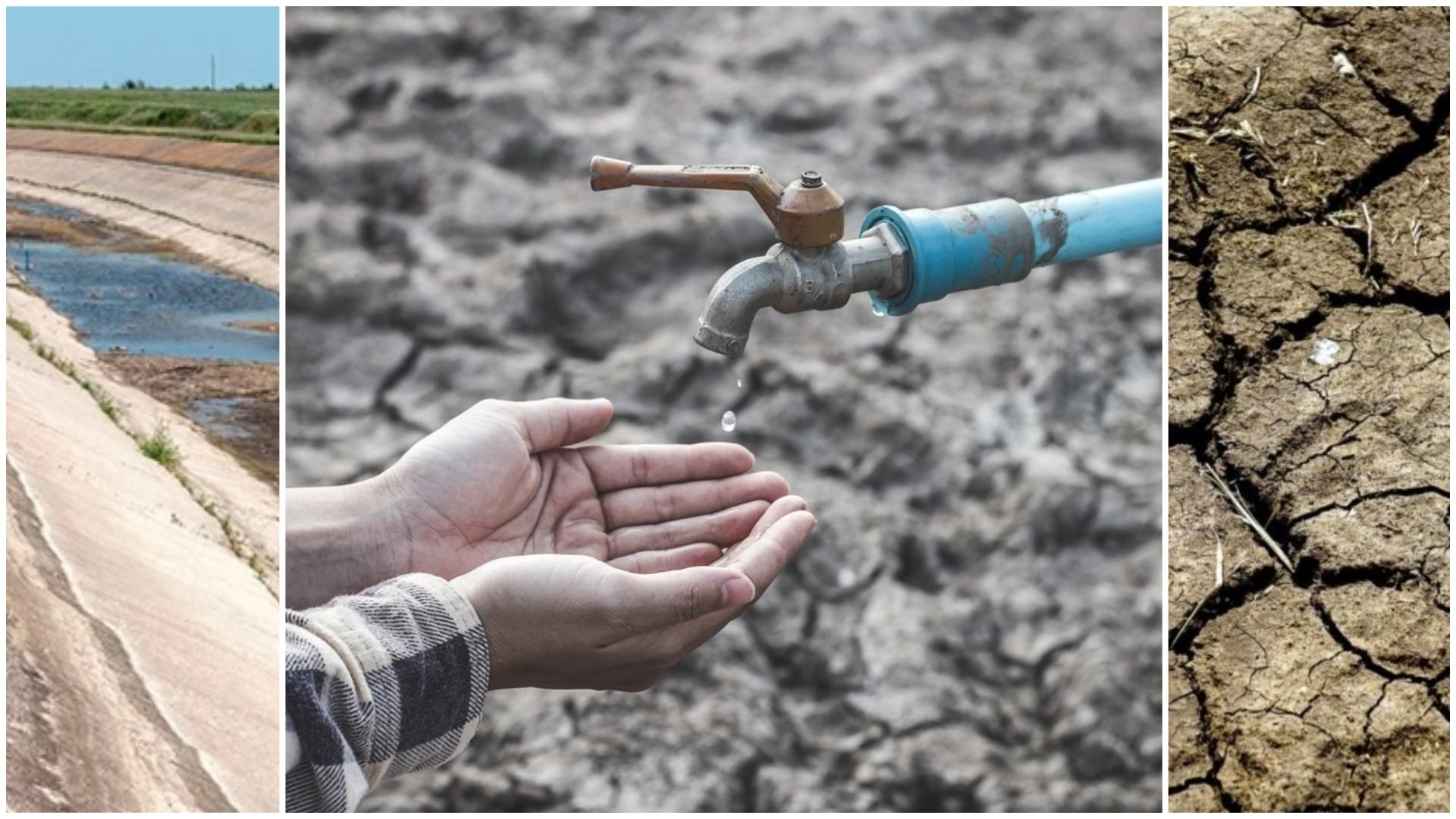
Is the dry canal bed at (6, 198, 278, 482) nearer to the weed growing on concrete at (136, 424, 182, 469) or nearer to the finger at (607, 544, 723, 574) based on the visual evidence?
the weed growing on concrete at (136, 424, 182, 469)

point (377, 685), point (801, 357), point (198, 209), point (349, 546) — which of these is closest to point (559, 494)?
point (349, 546)

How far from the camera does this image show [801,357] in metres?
2.40

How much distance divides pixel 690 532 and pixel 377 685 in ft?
1.68

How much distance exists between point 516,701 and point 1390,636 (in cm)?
126

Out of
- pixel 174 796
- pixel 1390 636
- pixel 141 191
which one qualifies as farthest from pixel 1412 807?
pixel 141 191

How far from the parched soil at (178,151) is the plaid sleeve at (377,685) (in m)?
0.53

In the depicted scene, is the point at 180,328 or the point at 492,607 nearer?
the point at 492,607

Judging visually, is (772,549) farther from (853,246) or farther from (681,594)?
(853,246)

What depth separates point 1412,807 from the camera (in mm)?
1422

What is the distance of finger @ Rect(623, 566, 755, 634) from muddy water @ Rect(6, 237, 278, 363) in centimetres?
52

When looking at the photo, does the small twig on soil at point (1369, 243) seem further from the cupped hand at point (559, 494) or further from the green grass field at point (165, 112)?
the green grass field at point (165, 112)

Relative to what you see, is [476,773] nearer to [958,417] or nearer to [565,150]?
[958,417]

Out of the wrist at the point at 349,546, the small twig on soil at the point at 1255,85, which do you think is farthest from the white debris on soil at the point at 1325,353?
the wrist at the point at 349,546

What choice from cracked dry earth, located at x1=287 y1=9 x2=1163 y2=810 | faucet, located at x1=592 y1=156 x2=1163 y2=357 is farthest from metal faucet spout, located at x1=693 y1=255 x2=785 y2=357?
cracked dry earth, located at x1=287 y1=9 x2=1163 y2=810
